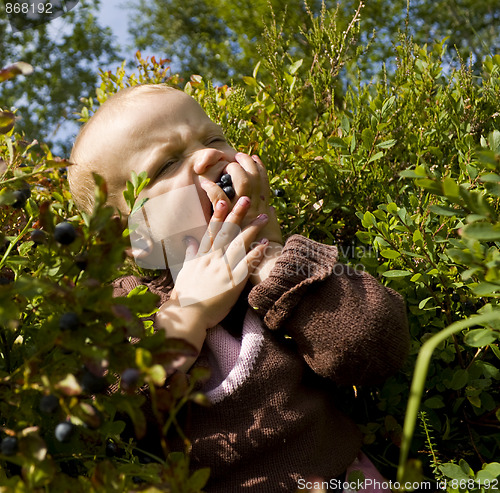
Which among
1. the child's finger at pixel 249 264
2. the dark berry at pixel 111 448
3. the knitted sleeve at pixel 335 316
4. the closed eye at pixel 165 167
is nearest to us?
the dark berry at pixel 111 448

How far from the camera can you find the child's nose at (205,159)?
4.84ft

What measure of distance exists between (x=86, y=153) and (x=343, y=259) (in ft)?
2.82

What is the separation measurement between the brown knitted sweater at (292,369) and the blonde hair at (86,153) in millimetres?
602

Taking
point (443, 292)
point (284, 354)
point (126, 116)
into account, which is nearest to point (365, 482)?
point (284, 354)

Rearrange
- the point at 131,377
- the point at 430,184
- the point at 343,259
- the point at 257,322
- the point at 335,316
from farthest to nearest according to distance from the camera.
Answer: the point at 343,259
the point at 257,322
the point at 335,316
the point at 430,184
the point at 131,377

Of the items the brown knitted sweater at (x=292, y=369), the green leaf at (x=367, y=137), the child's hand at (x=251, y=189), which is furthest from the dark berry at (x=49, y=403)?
the green leaf at (x=367, y=137)

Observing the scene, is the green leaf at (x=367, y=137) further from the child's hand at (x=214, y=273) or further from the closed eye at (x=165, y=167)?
the closed eye at (x=165, y=167)

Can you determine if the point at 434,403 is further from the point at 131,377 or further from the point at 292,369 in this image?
the point at 131,377

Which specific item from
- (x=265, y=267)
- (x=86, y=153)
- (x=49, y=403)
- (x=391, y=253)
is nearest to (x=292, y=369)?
(x=265, y=267)

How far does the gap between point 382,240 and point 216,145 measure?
22.4 inches

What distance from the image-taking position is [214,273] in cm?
141

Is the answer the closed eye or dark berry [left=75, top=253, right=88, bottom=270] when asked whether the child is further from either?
dark berry [left=75, top=253, right=88, bottom=270]

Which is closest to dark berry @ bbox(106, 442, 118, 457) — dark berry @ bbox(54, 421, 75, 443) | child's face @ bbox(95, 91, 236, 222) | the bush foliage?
the bush foliage

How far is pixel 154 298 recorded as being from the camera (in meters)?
0.74
